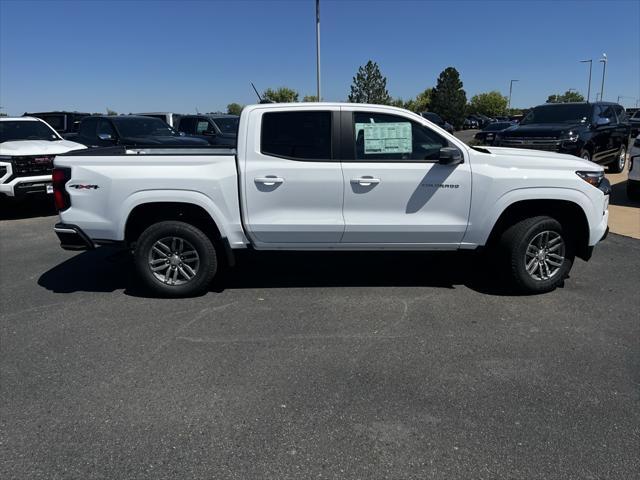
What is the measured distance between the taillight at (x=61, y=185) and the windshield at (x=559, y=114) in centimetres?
1149

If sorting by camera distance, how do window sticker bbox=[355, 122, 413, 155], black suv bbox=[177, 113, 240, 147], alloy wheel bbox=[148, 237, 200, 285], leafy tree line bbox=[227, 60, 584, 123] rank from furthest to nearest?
leafy tree line bbox=[227, 60, 584, 123] → black suv bbox=[177, 113, 240, 147] → alloy wheel bbox=[148, 237, 200, 285] → window sticker bbox=[355, 122, 413, 155]

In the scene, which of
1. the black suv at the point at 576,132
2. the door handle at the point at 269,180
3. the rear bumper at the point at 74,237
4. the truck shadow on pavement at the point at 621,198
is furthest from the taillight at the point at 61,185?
the black suv at the point at 576,132

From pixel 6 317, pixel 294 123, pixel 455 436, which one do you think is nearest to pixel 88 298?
pixel 6 317

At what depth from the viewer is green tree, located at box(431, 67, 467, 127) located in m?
63.9

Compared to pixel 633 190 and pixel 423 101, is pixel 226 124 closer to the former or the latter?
A: pixel 633 190

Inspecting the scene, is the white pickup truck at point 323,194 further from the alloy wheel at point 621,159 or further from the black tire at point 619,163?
the alloy wheel at point 621,159

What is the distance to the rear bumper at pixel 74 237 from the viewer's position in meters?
4.94

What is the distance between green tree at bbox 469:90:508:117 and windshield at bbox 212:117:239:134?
2738 inches

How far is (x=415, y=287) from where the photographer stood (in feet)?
17.7

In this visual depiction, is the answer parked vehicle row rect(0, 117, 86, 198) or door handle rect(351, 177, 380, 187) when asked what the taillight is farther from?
parked vehicle row rect(0, 117, 86, 198)

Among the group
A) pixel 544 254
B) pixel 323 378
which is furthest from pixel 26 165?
pixel 544 254

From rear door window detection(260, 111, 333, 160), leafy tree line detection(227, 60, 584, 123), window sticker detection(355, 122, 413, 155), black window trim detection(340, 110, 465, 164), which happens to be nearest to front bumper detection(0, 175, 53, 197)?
rear door window detection(260, 111, 333, 160)

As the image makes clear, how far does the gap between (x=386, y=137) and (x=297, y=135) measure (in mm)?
839

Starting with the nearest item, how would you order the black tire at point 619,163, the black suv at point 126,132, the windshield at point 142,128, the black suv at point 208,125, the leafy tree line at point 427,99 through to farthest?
1. the black suv at point 126,132
2. the windshield at point 142,128
3. the black tire at point 619,163
4. the black suv at point 208,125
5. the leafy tree line at point 427,99
